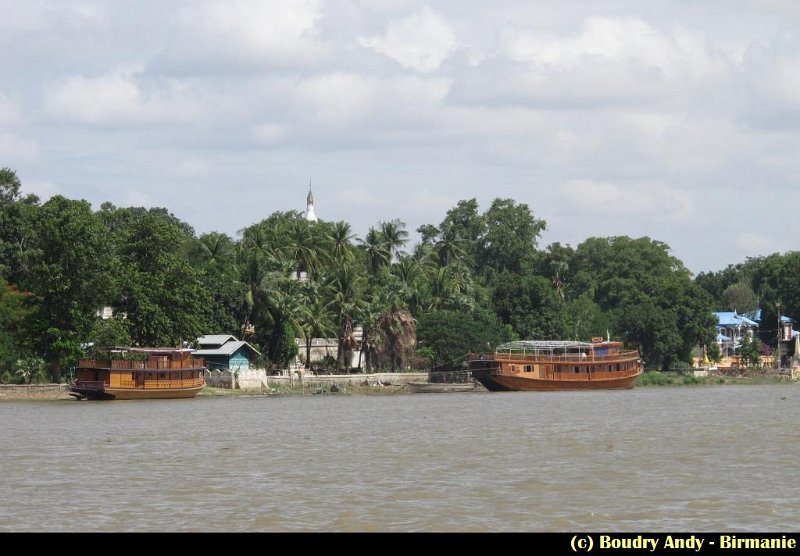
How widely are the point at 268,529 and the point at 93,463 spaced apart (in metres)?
13.7

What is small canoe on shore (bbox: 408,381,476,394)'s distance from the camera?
94312 millimetres

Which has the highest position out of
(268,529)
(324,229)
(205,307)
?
(324,229)

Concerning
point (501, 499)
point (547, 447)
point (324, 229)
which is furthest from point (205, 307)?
point (501, 499)

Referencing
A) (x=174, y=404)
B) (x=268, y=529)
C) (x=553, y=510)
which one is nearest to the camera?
(x=268, y=529)

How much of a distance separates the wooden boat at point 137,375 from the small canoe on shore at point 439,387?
68.9ft

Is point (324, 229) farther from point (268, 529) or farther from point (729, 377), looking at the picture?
point (268, 529)

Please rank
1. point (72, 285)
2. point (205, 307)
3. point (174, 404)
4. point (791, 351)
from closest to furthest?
point (174, 404)
point (72, 285)
point (205, 307)
point (791, 351)

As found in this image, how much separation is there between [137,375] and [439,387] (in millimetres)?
28207

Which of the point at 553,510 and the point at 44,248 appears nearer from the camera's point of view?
the point at 553,510

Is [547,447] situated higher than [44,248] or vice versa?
[44,248]

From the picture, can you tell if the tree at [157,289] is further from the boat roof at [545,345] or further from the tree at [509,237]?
the tree at [509,237]

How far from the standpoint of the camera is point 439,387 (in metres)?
95.8

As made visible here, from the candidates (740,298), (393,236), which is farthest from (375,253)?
(740,298)

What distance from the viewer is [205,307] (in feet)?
286
